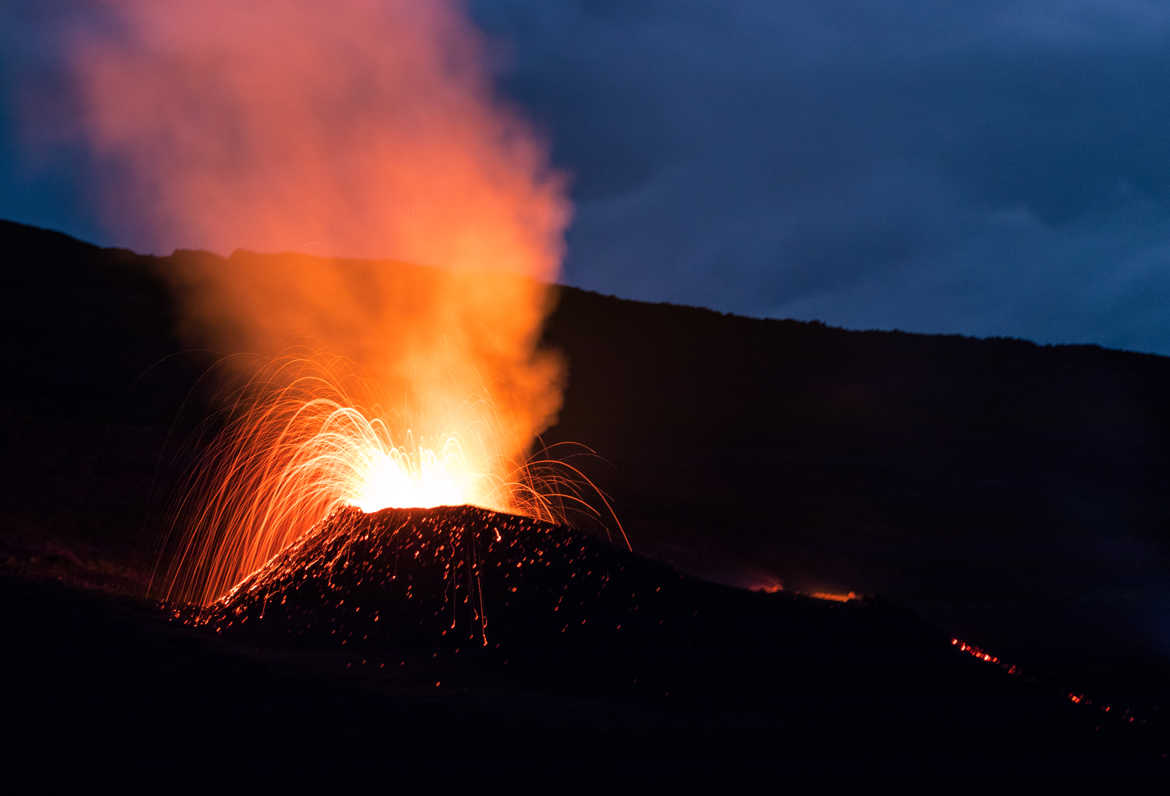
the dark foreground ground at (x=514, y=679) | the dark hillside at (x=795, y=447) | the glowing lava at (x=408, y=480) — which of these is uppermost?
the dark hillside at (x=795, y=447)

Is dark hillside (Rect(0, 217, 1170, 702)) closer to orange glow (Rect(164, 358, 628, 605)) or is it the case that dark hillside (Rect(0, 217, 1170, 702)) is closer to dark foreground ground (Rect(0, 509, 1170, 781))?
orange glow (Rect(164, 358, 628, 605))

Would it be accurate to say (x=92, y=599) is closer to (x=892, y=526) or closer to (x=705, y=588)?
(x=705, y=588)

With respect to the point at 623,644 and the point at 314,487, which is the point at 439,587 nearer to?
the point at 623,644

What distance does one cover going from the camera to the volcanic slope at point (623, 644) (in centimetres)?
604

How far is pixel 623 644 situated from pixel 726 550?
13126mm

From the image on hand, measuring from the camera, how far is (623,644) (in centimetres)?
722

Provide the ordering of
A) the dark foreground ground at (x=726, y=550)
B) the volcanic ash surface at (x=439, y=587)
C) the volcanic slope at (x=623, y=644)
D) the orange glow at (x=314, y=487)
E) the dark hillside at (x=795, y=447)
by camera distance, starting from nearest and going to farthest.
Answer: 1. the dark foreground ground at (x=726, y=550)
2. the volcanic slope at (x=623, y=644)
3. the volcanic ash surface at (x=439, y=587)
4. the orange glow at (x=314, y=487)
5. the dark hillside at (x=795, y=447)

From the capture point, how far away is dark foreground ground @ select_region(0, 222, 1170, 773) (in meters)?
5.34

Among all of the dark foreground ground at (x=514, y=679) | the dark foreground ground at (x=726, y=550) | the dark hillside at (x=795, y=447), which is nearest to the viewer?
the dark foreground ground at (x=514, y=679)

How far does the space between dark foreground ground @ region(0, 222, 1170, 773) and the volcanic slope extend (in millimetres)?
40

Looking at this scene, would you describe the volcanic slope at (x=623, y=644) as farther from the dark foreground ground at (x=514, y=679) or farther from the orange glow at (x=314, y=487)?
the orange glow at (x=314, y=487)

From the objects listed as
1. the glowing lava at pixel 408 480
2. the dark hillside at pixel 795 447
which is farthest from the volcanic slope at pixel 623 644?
the dark hillside at pixel 795 447

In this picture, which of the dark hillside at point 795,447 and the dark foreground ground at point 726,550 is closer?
the dark foreground ground at point 726,550

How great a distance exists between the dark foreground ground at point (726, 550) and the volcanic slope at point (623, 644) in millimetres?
40
